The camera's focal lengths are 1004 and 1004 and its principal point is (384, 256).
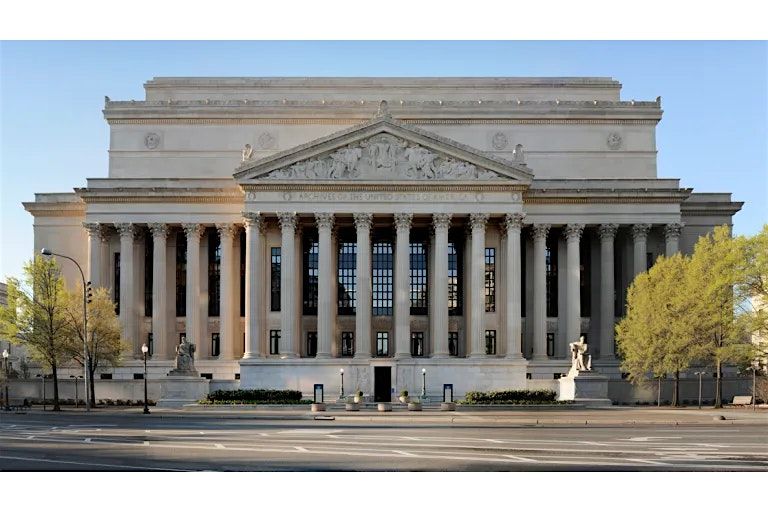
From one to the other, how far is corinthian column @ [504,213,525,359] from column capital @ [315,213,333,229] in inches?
609

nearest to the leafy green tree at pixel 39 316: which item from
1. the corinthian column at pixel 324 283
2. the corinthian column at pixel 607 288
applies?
the corinthian column at pixel 324 283

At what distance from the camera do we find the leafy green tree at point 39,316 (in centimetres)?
8075

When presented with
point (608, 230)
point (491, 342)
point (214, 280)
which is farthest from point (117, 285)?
point (608, 230)

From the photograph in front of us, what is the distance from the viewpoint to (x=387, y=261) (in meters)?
94.5

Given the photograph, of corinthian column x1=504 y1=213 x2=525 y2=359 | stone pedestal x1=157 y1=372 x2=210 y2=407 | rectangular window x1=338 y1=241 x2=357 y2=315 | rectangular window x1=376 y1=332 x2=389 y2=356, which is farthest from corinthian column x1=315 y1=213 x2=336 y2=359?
corinthian column x1=504 y1=213 x2=525 y2=359

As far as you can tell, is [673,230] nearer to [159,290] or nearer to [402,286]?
[402,286]

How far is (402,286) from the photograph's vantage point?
87.7 m

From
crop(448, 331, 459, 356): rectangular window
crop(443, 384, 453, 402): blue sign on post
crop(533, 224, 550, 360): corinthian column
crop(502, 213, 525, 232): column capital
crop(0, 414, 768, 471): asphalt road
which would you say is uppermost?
crop(502, 213, 525, 232): column capital

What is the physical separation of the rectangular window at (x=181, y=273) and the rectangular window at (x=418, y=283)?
850 inches

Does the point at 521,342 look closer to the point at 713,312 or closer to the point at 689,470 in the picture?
the point at 713,312

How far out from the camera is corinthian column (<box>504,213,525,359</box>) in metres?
87.7

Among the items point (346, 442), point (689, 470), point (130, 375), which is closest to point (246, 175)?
point (130, 375)

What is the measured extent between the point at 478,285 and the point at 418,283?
8.02m

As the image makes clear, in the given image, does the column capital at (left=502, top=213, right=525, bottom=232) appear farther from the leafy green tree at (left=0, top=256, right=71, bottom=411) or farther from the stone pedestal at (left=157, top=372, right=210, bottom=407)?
the leafy green tree at (left=0, top=256, right=71, bottom=411)
